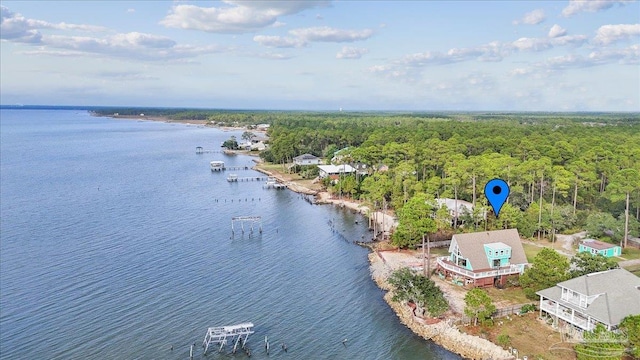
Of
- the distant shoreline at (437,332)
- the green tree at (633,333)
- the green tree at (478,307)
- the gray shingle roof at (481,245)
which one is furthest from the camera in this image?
the gray shingle roof at (481,245)

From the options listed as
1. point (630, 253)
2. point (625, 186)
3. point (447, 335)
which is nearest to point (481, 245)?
point (447, 335)

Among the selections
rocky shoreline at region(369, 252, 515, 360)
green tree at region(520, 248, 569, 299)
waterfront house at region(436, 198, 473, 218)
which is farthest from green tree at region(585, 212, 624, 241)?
rocky shoreline at region(369, 252, 515, 360)

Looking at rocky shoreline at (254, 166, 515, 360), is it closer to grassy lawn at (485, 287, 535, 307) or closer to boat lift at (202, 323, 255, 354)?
grassy lawn at (485, 287, 535, 307)

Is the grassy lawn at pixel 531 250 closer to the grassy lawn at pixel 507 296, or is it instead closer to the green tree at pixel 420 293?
the grassy lawn at pixel 507 296

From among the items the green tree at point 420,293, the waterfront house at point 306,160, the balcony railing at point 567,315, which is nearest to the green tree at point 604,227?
the balcony railing at point 567,315

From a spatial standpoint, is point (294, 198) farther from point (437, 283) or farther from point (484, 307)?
point (484, 307)

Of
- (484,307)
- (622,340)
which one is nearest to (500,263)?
(484,307)
